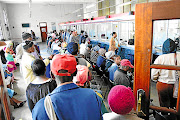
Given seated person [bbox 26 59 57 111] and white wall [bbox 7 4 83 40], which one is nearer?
seated person [bbox 26 59 57 111]

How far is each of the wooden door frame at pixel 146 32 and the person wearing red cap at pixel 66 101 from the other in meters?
0.48

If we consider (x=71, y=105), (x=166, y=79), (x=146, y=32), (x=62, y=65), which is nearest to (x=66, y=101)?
(x=71, y=105)

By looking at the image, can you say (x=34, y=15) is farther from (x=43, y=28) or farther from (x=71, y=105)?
(x=71, y=105)

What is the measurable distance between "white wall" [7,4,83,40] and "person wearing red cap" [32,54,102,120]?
57.7 feet

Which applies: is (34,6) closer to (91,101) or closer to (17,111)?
(17,111)

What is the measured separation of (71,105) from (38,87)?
1092 millimetres

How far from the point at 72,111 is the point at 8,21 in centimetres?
1792

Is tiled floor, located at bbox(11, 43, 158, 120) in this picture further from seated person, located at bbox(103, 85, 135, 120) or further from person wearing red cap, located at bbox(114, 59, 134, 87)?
person wearing red cap, located at bbox(114, 59, 134, 87)

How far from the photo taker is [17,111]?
3.45 metres

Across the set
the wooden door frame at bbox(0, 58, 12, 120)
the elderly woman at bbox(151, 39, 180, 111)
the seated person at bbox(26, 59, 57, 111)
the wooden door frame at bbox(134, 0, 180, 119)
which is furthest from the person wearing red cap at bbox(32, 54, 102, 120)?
the elderly woman at bbox(151, 39, 180, 111)

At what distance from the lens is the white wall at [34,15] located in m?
16.3

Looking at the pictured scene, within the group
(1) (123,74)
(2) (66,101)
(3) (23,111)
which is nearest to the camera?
(2) (66,101)

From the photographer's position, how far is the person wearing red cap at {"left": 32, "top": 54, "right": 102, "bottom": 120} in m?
0.98

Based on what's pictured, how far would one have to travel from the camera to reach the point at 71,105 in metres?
1.02
